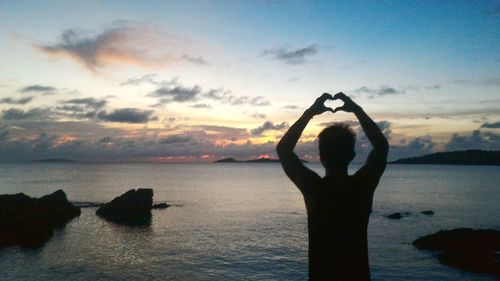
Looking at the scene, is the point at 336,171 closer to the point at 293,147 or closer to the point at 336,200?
the point at 336,200

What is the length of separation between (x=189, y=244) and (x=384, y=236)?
71.4ft

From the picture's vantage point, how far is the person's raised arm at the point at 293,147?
12.7 ft

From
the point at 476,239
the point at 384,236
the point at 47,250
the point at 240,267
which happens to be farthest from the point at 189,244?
the point at 476,239

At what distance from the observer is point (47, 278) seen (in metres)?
28.4

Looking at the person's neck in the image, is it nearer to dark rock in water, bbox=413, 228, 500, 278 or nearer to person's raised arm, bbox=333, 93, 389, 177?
person's raised arm, bbox=333, 93, 389, 177

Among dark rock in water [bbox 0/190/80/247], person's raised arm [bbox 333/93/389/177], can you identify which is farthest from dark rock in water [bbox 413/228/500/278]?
dark rock in water [bbox 0/190/80/247]

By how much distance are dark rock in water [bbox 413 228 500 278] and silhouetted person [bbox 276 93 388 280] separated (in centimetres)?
3102

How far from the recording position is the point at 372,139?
13.5 ft

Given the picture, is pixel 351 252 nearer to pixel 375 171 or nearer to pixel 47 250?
pixel 375 171

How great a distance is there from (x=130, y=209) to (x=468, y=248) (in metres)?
44.3

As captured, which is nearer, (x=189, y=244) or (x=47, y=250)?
(x=47, y=250)

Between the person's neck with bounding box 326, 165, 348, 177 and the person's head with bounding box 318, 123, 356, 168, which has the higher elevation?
the person's head with bounding box 318, 123, 356, 168

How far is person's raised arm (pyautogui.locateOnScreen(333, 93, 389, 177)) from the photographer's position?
3947 mm

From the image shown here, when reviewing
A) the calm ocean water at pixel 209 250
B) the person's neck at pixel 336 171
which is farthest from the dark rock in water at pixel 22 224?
the person's neck at pixel 336 171
